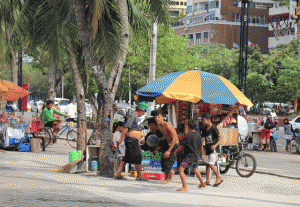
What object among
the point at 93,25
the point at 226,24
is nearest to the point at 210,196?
the point at 93,25

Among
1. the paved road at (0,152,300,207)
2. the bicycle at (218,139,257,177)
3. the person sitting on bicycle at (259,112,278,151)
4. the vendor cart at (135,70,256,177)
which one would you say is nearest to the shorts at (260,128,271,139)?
the person sitting on bicycle at (259,112,278,151)

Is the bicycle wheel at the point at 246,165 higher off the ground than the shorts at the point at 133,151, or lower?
lower

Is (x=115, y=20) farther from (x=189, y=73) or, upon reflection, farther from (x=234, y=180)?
(x=234, y=180)

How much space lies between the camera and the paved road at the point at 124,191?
8977 mm

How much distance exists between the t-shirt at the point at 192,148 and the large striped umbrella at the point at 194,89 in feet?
8.15

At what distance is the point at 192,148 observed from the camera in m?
11.1

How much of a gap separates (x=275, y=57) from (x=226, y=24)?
46.1 meters

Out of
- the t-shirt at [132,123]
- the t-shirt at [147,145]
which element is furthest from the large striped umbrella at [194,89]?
the t-shirt at [132,123]

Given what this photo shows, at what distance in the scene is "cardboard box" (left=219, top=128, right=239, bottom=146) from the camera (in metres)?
14.3

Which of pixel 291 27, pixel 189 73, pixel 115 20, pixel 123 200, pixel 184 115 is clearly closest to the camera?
pixel 123 200

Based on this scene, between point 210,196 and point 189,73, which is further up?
point 189,73

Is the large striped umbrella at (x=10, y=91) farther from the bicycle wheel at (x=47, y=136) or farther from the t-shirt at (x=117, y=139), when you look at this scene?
the t-shirt at (x=117, y=139)

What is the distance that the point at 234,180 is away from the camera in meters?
13.6

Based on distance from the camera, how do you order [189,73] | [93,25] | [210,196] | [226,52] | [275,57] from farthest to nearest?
[226,52]
[275,57]
[189,73]
[93,25]
[210,196]
